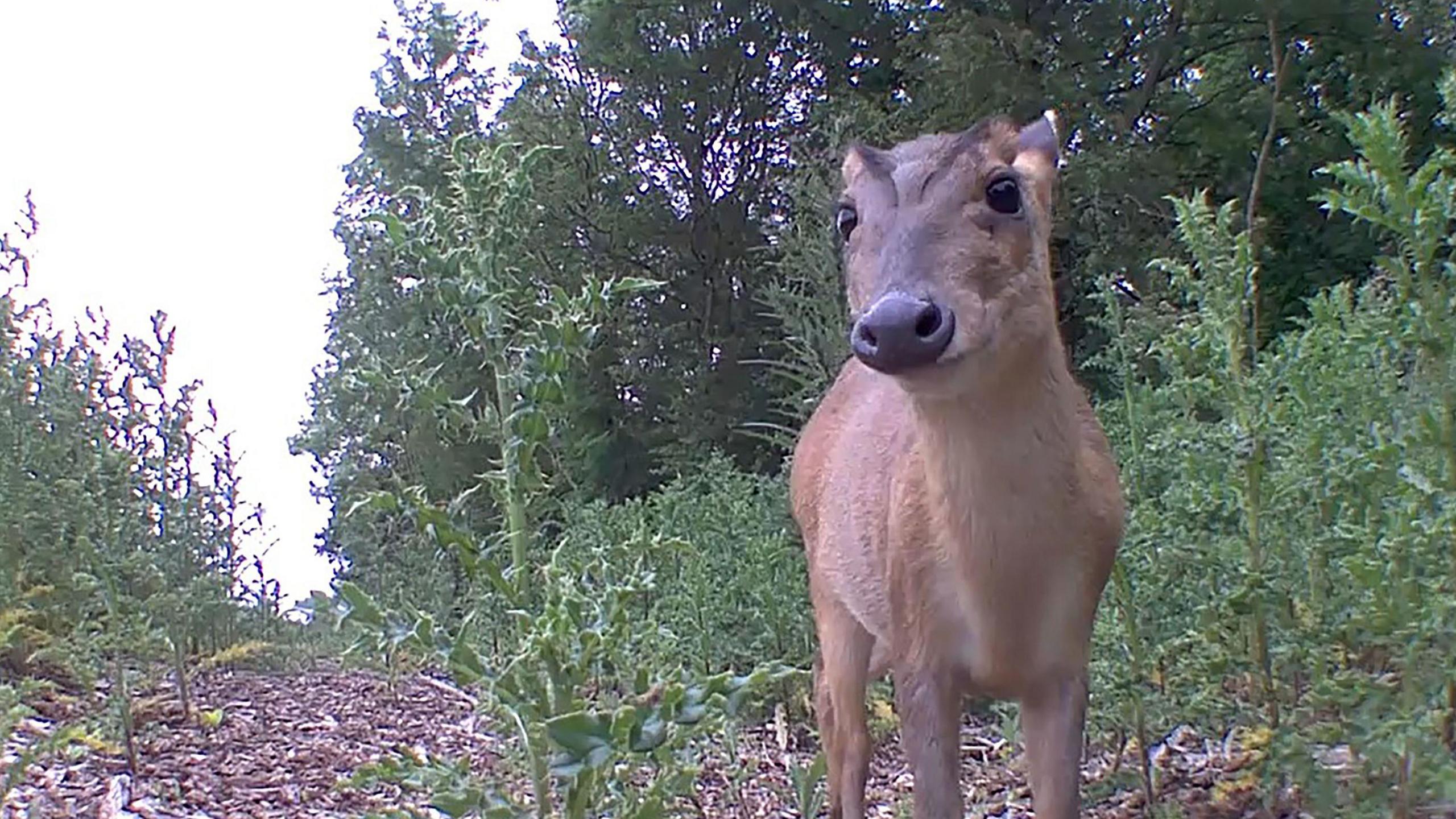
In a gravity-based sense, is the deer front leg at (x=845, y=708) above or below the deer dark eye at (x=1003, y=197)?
below

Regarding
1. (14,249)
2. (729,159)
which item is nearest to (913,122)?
(729,159)

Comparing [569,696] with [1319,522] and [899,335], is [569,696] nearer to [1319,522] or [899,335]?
[899,335]

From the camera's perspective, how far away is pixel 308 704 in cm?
656

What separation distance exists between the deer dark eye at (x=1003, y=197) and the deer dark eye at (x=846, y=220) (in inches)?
12.9

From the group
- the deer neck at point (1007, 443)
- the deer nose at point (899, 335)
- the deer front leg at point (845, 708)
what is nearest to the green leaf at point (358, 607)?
the deer nose at point (899, 335)

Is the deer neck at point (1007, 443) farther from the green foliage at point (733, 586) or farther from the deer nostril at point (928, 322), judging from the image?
the green foliage at point (733, 586)

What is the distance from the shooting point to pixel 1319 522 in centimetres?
333

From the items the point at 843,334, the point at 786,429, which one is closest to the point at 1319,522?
the point at 843,334

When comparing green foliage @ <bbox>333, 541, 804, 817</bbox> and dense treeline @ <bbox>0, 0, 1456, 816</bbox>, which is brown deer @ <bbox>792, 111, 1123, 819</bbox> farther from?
green foliage @ <bbox>333, 541, 804, 817</bbox>

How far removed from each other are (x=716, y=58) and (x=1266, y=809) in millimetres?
Result: 15376

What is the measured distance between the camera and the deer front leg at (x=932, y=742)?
10.6 ft

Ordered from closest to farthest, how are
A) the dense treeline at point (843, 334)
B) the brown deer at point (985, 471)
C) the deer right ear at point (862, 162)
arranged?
1. the dense treeline at point (843, 334)
2. the brown deer at point (985, 471)
3. the deer right ear at point (862, 162)

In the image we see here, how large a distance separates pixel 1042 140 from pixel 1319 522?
3.54 feet

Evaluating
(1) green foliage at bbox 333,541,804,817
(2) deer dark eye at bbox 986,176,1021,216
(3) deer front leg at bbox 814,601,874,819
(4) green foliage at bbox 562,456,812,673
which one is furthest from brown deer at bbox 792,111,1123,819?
(4) green foliage at bbox 562,456,812,673
